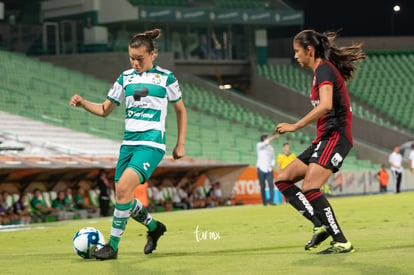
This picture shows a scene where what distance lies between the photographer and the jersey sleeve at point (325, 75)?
970 cm

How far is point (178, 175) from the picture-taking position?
110 feet

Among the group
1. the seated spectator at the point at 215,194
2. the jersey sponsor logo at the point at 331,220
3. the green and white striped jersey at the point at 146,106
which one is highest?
the green and white striped jersey at the point at 146,106

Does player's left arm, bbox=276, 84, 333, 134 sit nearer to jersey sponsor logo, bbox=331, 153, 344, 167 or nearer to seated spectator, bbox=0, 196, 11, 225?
jersey sponsor logo, bbox=331, 153, 344, 167

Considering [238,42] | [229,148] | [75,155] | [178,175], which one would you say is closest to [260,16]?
[238,42]

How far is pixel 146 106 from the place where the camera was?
1020 centimetres

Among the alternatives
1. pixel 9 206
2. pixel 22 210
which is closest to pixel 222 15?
pixel 9 206

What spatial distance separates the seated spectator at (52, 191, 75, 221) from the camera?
26.8 meters

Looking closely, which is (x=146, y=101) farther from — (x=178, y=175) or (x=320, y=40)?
(x=178, y=175)

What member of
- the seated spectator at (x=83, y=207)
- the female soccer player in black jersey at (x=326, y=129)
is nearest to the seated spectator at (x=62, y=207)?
the seated spectator at (x=83, y=207)

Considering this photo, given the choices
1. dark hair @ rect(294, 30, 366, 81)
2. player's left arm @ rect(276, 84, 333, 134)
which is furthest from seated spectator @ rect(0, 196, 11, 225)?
player's left arm @ rect(276, 84, 333, 134)

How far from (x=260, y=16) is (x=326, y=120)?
42.9m

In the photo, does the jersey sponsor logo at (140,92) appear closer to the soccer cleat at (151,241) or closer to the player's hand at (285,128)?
the soccer cleat at (151,241)

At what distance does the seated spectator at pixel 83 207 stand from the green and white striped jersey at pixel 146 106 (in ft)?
57.8

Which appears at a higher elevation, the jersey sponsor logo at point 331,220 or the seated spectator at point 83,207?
the jersey sponsor logo at point 331,220
